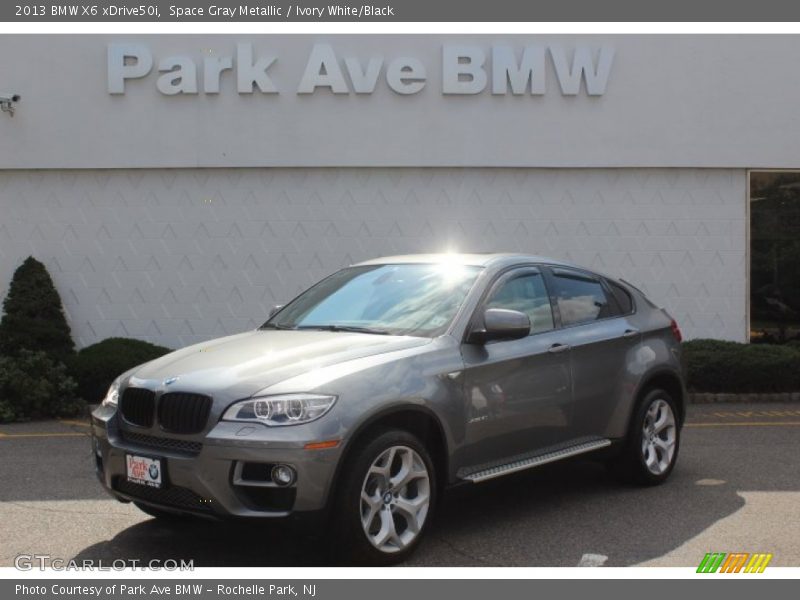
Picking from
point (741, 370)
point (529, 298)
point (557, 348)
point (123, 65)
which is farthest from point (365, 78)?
point (557, 348)

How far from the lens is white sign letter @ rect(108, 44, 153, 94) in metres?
12.5

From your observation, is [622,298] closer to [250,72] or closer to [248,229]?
[248,229]

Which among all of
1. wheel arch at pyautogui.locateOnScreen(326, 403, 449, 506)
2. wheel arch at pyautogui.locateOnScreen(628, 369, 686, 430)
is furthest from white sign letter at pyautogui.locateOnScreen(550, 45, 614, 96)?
wheel arch at pyautogui.locateOnScreen(326, 403, 449, 506)

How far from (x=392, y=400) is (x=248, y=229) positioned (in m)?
8.30

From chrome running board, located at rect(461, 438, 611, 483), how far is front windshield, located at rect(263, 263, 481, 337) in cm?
86

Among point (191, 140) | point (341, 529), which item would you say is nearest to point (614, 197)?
point (191, 140)

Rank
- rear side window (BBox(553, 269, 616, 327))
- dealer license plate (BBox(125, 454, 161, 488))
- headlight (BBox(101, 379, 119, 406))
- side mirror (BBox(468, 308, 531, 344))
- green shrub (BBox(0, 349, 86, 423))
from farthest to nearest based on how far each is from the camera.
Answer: green shrub (BBox(0, 349, 86, 423)) → rear side window (BBox(553, 269, 616, 327)) → side mirror (BBox(468, 308, 531, 344)) → headlight (BBox(101, 379, 119, 406)) → dealer license plate (BBox(125, 454, 161, 488))

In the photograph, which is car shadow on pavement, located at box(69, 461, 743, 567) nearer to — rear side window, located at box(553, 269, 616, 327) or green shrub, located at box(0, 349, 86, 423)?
rear side window, located at box(553, 269, 616, 327)

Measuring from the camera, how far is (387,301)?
19.3 ft

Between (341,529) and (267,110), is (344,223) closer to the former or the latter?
(267,110)

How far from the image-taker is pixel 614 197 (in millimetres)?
12883

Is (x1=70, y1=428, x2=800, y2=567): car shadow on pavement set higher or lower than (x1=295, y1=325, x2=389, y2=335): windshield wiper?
lower

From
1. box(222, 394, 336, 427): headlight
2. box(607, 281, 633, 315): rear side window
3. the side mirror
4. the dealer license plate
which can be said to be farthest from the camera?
box(607, 281, 633, 315): rear side window

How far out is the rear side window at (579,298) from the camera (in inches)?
254
